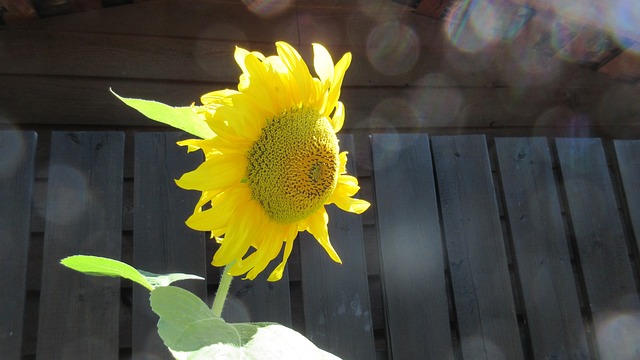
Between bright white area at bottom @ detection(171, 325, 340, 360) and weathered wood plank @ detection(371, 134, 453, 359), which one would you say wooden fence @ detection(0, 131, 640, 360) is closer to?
weathered wood plank @ detection(371, 134, 453, 359)

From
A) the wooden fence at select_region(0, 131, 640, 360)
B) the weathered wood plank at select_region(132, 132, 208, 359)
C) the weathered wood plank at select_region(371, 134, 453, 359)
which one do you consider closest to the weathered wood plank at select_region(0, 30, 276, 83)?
the wooden fence at select_region(0, 131, 640, 360)

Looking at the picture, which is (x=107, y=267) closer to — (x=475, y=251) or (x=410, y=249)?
(x=410, y=249)

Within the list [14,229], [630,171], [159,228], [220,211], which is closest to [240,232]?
[220,211]

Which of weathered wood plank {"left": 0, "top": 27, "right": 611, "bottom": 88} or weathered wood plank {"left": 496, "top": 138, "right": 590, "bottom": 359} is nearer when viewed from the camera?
weathered wood plank {"left": 496, "top": 138, "right": 590, "bottom": 359}

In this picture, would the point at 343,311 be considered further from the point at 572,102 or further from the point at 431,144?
the point at 572,102

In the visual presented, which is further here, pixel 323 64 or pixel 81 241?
pixel 81 241

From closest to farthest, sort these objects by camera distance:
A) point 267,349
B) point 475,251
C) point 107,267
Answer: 1. point 267,349
2. point 107,267
3. point 475,251
